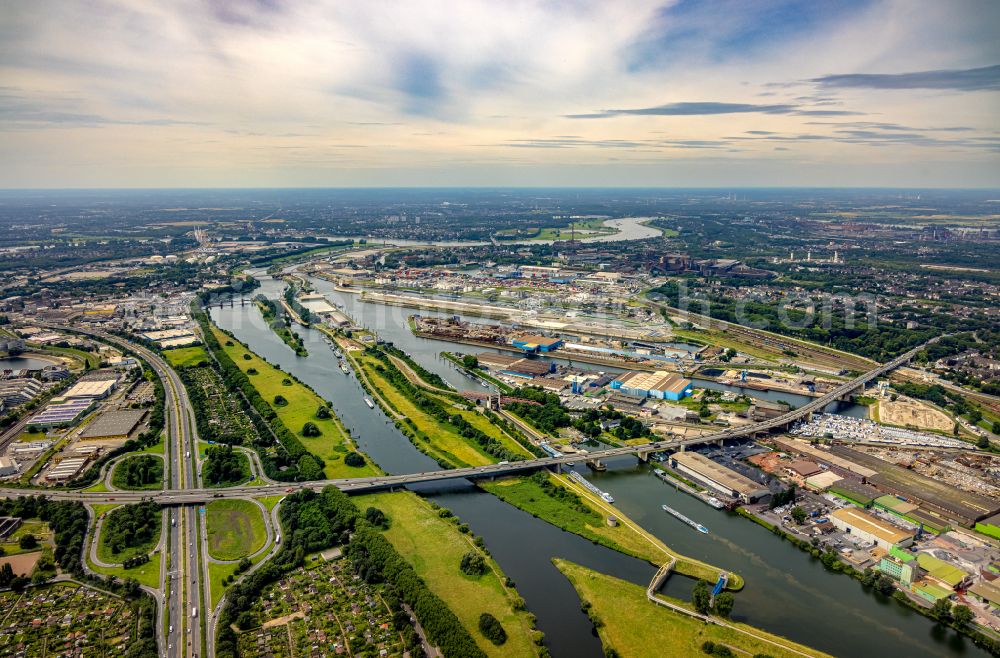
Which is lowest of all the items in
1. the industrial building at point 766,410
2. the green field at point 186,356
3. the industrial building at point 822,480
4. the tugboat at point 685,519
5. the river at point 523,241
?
the tugboat at point 685,519

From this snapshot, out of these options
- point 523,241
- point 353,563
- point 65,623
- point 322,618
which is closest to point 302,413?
point 353,563

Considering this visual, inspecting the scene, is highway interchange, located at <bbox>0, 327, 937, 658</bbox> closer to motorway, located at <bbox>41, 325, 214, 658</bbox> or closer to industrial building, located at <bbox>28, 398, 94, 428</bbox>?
motorway, located at <bbox>41, 325, 214, 658</bbox>

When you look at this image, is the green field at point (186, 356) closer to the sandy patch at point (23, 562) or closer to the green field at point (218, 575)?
the sandy patch at point (23, 562)

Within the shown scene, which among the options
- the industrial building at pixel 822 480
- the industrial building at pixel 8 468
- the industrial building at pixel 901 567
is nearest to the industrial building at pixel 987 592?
the industrial building at pixel 901 567

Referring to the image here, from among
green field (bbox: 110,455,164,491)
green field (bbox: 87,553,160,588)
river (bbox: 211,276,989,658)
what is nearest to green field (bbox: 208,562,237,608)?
green field (bbox: 87,553,160,588)

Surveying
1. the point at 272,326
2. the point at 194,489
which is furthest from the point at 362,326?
the point at 194,489
